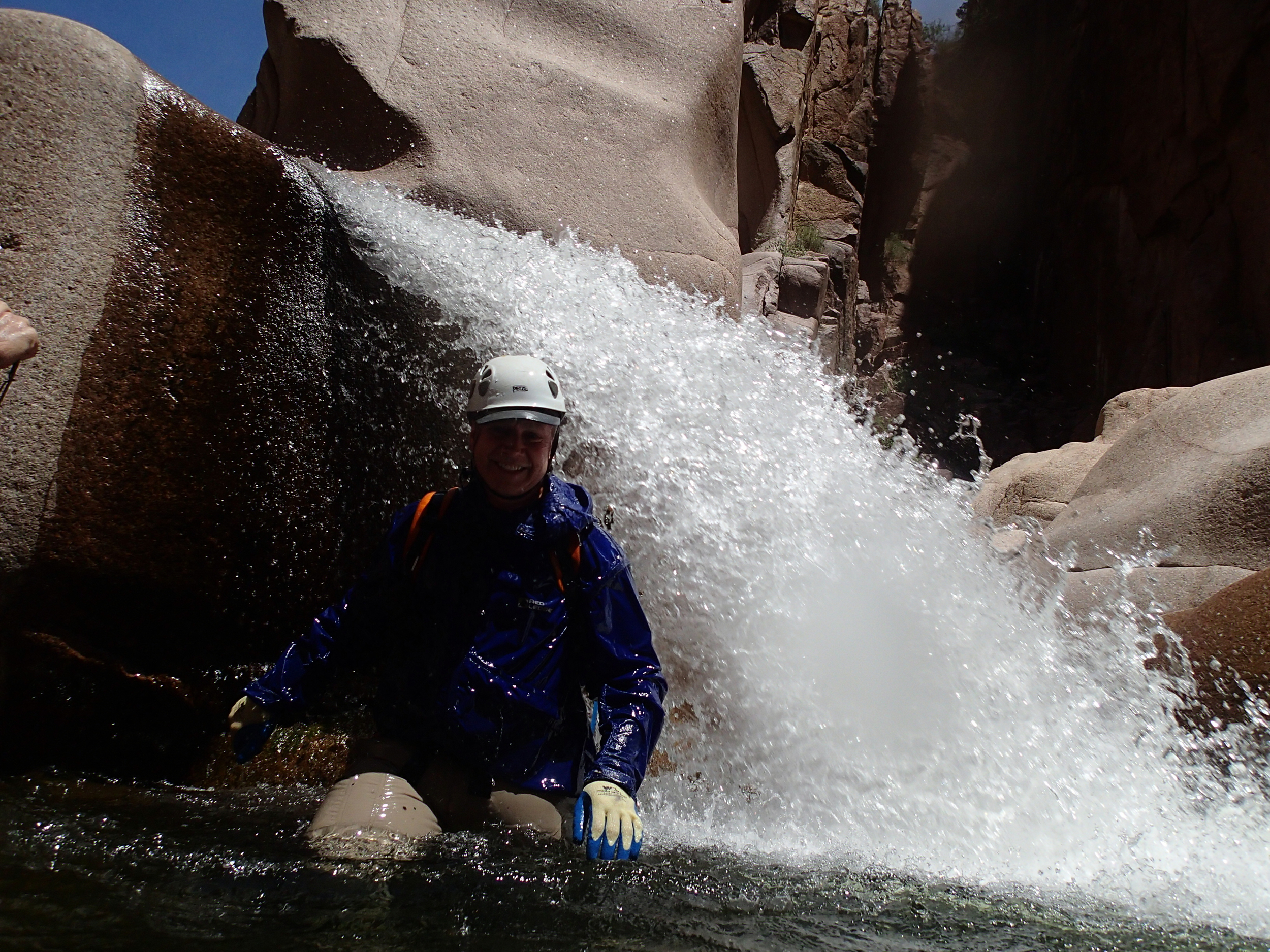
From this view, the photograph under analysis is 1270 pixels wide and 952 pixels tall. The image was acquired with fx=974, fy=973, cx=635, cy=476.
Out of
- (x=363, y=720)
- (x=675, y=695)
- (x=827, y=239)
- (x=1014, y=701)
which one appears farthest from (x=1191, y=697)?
(x=827, y=239)

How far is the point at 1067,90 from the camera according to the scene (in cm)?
1703

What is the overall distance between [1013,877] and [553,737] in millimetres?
1223

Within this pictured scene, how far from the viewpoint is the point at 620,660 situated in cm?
192

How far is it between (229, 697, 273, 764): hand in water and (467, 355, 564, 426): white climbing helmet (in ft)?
2.34

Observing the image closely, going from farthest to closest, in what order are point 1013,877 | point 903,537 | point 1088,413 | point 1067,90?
point 1067,90 < point 1088,413 < point 903,537 < point 1013,877

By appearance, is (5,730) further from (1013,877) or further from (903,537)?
(903,537)

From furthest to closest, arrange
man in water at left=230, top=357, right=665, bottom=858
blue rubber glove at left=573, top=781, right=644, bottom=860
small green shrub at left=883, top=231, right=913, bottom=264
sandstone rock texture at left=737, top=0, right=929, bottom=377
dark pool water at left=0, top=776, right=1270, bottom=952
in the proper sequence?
small green shrub at left=883, top=231, right=913, bottom=264 < sandstone rock texture at left=737, top=0, right=929, bottom=377 < man in water at left=230, top=357, right=665, bottom=858 < blue rubber glove at left=573, top=781, right=644, bottom=860 < dark pool water at left=0, top=776, right=1270, bottom=952

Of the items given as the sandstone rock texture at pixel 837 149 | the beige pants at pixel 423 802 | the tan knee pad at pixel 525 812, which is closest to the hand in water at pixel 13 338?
the beige pants at pixel 423 802

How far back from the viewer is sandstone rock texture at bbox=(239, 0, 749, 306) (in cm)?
477

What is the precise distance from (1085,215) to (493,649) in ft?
56.1

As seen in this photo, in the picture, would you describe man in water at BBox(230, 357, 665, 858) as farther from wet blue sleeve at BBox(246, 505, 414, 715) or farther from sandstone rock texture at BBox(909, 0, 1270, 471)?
sandstone rock texture at BBox(909, 0, 1270, 471)

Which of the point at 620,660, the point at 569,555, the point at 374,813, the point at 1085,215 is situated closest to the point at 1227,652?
the point at 620,660

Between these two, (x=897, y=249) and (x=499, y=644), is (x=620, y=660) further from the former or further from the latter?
(x=897, y=249)

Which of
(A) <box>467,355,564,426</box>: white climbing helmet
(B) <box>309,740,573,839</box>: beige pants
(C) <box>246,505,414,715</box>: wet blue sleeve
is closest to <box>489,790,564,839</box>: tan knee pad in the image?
(B) <box>309,740,573,839</box>: beige pants
